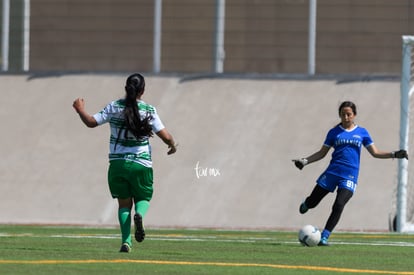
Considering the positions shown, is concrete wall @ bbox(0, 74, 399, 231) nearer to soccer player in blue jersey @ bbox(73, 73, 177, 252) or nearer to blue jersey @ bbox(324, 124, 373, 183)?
blue jersey @ bbox(324, 124, 373, 183)

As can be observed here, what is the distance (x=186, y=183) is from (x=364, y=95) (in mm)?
3942

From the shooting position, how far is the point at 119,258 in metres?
12.1

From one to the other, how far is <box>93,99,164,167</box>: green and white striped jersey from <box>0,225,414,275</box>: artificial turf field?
99 cm

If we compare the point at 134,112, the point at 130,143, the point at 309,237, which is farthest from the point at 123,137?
the point at 309,237

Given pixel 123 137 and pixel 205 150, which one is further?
pixel 205 150

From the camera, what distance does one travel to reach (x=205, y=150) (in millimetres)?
25062

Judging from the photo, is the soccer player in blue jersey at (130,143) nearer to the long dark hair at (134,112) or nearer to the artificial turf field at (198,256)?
the long dark hair at (134,112)

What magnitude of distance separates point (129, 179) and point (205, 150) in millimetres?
11955

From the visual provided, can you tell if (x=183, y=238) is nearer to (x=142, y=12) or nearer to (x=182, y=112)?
(x=182, y=112)

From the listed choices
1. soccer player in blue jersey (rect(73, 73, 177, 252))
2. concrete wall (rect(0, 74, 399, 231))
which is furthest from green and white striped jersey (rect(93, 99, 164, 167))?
concrete wall (rect(0, 74, 399, 231))

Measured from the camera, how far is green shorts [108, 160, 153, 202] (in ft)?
43.0

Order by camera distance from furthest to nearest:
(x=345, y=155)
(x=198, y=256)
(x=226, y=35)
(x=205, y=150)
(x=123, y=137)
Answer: (x=226, y=35), (x=205, y=150), (x=345, y=155), (x=123, y=137), (x=198, y=256)

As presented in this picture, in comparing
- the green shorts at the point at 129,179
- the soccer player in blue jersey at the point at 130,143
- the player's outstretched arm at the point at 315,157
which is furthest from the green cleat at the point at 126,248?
the player's outstretched arm at the point at 315,157

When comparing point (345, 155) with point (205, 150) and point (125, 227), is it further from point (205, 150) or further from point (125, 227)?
point (205, 150)
